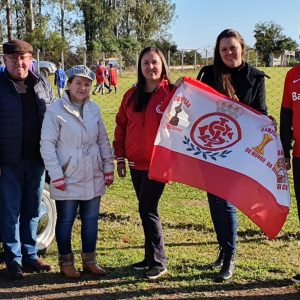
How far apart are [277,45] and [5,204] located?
75.6 m

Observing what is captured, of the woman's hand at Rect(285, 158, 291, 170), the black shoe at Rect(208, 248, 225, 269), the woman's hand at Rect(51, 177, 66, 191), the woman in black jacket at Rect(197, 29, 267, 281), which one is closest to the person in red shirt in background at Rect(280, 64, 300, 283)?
the woman's hand at Rect(285, 158, 291, 170)

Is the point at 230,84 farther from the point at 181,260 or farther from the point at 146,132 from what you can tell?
the point at 181,260

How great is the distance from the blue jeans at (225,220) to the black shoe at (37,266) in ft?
5.01

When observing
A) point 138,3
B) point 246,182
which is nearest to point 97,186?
point 246,182

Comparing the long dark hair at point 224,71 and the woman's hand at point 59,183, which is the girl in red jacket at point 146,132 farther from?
the woman's hand at point 59,183

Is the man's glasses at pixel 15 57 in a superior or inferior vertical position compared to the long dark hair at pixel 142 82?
superior

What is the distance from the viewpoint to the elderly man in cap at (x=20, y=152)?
13.9 feet

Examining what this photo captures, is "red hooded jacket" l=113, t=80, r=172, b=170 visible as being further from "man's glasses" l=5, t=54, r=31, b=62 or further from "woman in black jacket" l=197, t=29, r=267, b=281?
"man's glasses" l=5, t=54, r=31, b=62

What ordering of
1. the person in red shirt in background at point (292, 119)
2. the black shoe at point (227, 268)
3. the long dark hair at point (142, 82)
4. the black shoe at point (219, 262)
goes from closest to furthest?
the person in red shirt in background at point (292, 119)
the long dark hair at point (142, 82)
the black shoe at point (227, 268)
the black shoe at point (219, 262)

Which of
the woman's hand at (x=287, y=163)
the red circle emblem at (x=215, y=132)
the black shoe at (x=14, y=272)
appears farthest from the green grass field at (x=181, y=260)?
the red circle emblem at (x=215, y=132)

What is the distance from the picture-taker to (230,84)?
13.6 ft

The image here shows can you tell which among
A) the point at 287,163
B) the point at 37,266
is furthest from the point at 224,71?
the point at 37,266

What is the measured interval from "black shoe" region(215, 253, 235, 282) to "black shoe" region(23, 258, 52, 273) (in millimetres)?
1472

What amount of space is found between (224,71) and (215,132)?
0.49 m
